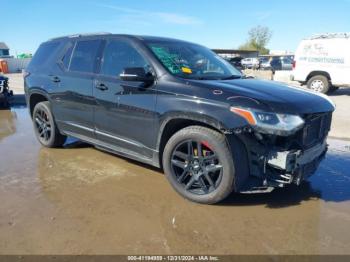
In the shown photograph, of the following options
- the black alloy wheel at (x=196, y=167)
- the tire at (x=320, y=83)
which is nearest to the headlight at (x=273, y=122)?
the black alloy wheel at (x=196, y=167)

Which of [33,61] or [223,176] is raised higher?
[33,61]

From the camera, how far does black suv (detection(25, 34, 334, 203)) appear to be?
3.44m

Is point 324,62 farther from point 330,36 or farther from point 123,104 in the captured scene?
point 123,104

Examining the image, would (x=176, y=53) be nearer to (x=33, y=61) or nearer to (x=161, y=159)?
(x=161, y=159)

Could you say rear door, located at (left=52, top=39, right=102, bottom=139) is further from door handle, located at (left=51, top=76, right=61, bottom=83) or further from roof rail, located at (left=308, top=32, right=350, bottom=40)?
roof rail, located at (left=308, top=32, right=350, bottom=40)

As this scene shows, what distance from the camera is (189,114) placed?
3.74m

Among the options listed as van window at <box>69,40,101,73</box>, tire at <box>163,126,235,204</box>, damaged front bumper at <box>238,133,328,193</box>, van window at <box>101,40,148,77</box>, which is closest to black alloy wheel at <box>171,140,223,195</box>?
tire at <box>163,126,235,204</box>

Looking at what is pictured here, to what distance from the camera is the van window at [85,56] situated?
16.3 ft

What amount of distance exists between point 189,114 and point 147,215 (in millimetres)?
1121

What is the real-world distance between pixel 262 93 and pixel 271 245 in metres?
1.49

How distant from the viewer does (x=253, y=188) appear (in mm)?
3590

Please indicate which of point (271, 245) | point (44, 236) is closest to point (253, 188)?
point (271, 245)

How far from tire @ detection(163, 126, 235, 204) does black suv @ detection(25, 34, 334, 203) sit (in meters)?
0.01

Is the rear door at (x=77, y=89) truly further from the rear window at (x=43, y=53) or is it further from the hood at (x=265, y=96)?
the hood at (x=265, y=96)
